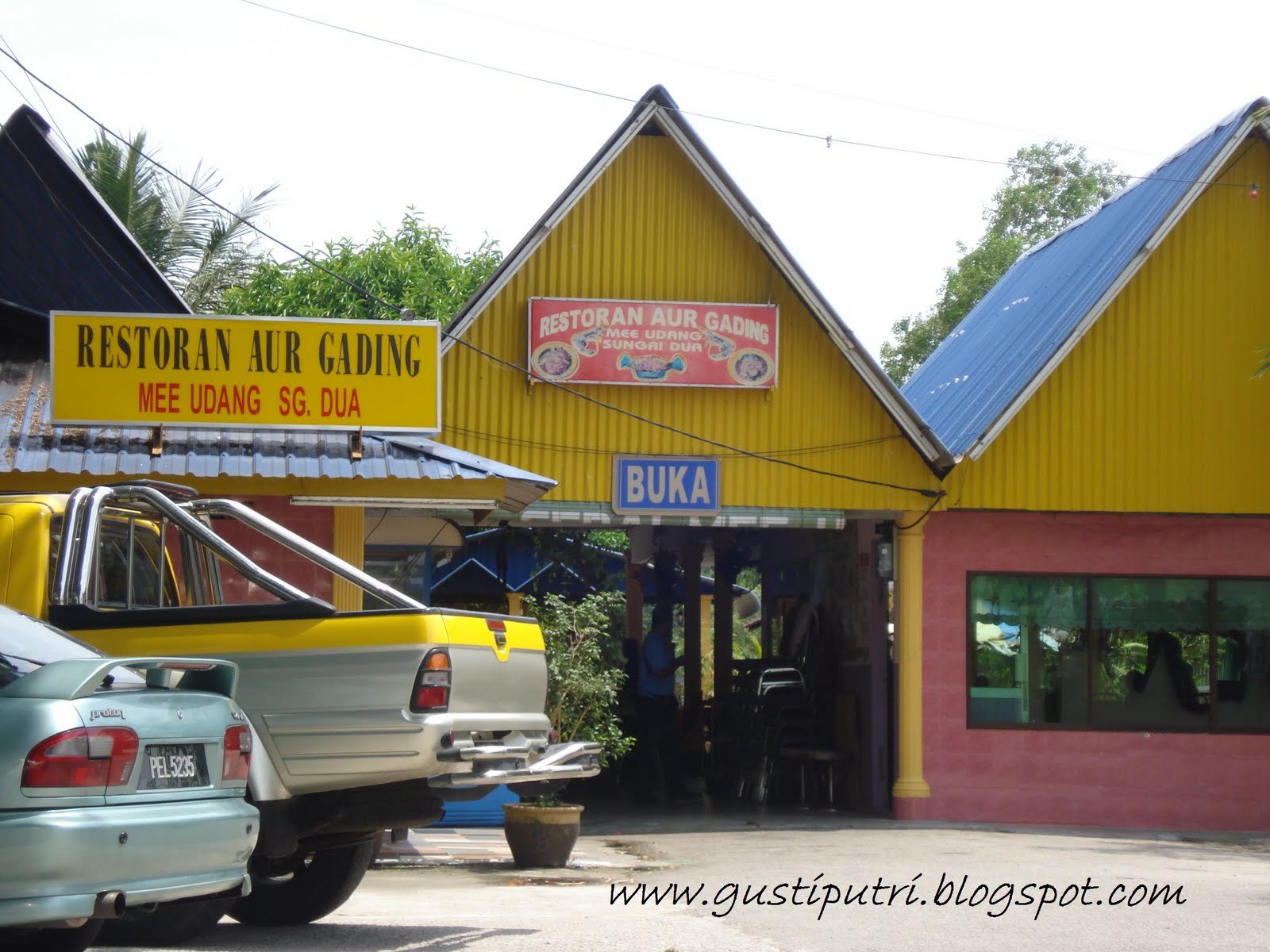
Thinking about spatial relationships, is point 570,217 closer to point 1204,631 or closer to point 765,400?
point 765,400

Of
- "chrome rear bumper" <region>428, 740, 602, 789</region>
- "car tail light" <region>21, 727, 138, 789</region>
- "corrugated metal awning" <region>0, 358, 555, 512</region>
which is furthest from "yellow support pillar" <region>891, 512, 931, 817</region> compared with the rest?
"car tail light" <region>21, 727, 138, 789</region>

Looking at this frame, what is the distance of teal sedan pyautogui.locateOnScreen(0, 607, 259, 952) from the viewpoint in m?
4.85

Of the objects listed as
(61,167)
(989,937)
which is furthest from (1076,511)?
(61,167)

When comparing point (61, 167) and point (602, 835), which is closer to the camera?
point (602, 835)

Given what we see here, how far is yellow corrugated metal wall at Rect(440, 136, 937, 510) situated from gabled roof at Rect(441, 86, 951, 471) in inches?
6.7

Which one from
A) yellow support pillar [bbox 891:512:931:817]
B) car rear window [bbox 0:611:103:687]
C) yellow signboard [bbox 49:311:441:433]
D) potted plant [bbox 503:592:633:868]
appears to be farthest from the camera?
yellow support pillar [bbox 891:512:931:817]

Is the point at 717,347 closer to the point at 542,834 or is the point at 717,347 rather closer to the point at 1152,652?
the point at 1152,652

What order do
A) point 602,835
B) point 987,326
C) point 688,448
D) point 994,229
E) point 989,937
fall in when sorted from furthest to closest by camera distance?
point 994,229, point 987,326, point 688,448, point 602,835, point 989,937

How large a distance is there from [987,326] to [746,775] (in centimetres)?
696

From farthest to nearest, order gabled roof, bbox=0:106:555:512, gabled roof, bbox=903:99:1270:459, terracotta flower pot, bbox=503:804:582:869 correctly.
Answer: gabled roof, bbox=903:99:1270:459 → terracotta flower pot, bbox=503:804:582:869 → gabled roof, bbox=0:106:555:512

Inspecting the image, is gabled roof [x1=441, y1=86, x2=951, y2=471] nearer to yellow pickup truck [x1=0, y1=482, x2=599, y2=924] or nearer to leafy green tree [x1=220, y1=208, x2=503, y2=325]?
yellow pickup truck [x1=0, y1=482, x2=599, y2=924]

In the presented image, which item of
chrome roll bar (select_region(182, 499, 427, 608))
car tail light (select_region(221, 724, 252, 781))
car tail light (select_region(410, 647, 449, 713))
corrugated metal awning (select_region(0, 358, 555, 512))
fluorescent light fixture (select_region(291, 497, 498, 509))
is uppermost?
corrugated metal awning (select_region(0, 358, 555, 512))

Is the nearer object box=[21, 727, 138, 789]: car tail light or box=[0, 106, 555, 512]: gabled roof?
box=[21, 727, 138, 789]: car tail light

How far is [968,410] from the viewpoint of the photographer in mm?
17219
